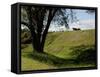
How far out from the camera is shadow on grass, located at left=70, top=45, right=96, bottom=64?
132 inches

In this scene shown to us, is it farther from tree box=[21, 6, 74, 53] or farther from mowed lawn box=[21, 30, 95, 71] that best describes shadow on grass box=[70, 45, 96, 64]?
tree box=[21, 6, 74, 53]

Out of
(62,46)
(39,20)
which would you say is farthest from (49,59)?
(39,20)

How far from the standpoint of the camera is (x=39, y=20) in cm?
314

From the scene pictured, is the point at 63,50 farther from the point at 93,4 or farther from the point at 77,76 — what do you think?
the point at 93,4

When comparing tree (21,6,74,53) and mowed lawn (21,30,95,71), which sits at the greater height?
tree (21,6,74,53)

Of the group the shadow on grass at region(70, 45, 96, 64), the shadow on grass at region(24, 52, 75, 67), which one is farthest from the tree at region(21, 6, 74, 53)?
the shadow on grass at region(70, 45, 96, 64)

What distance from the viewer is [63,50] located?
328 centimetres

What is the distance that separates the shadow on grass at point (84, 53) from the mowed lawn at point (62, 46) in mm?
16

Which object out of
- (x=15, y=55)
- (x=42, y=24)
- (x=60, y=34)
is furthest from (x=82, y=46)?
(x=15, y=55)

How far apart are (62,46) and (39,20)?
0.40 m

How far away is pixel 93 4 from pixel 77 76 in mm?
865

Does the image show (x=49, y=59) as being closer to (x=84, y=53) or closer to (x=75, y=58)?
(x=75, y=58)

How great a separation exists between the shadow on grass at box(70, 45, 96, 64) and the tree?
0.37 meters

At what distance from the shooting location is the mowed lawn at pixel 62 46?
3080 mm
